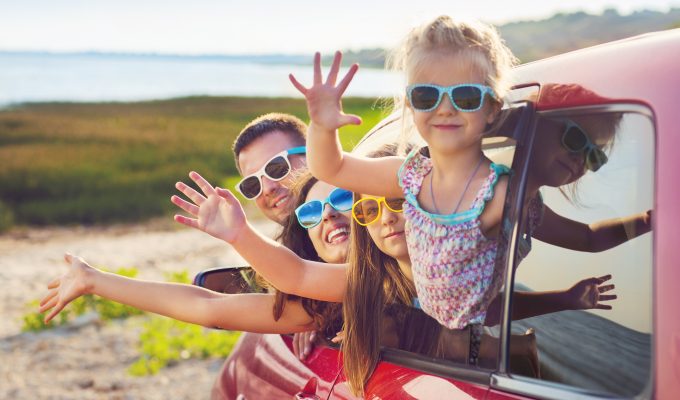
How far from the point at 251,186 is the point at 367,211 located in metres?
1.20

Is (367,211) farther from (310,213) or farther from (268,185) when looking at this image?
(268,185)

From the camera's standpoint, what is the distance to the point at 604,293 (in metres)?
1.73

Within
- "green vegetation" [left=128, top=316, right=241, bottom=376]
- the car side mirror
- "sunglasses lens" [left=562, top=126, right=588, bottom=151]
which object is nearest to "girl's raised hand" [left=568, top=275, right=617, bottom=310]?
"sunglasses lens" [left=562, top=126, right=588, bottom=151]

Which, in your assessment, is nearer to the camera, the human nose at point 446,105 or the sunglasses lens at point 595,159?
the sunglasses lens at point 595,159

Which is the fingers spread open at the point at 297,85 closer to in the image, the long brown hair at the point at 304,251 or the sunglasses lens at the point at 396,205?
the sunglasses lens at the point at 396,205

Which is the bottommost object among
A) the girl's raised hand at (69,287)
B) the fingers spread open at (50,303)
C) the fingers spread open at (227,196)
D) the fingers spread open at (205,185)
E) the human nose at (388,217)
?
the fingers spread open at (50,303)

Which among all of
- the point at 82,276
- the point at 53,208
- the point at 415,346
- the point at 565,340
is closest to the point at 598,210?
the point at 565,340

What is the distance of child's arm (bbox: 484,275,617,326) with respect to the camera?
1.74m

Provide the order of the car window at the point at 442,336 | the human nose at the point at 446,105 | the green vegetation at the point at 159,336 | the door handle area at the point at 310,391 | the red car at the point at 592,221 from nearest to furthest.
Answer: the red car at the point at 592,221 → the car window at the point at 442,336 → the human nose at the point at 446,105 → the door handle area at the point at 310,391 → the green vegetation at the point at 159,336

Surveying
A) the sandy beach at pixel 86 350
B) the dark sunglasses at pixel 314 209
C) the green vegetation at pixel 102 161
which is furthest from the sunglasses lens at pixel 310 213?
the green vegetation at pixel 102 161

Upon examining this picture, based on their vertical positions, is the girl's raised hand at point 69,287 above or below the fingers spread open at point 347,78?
below

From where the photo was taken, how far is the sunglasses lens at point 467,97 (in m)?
1.98

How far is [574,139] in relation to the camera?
1837 mm

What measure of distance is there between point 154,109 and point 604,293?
4177cm
